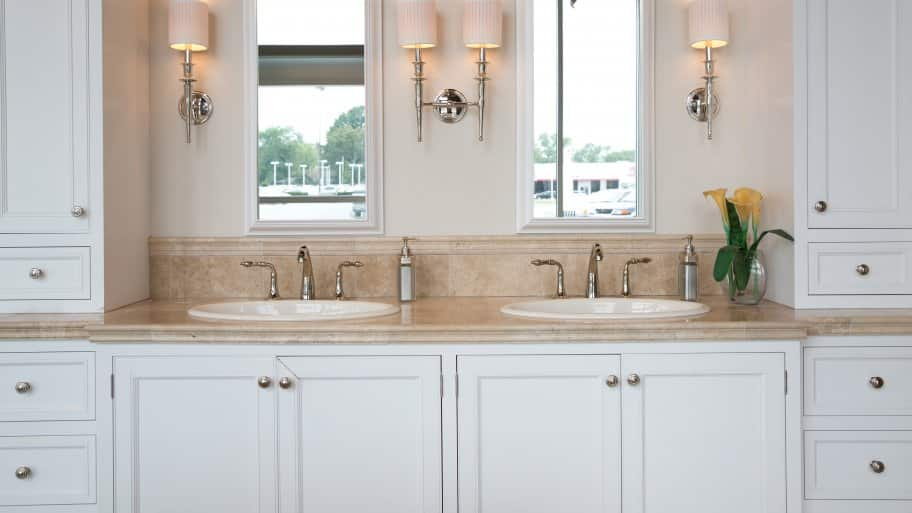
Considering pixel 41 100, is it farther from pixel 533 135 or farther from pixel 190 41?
pixel 533 135

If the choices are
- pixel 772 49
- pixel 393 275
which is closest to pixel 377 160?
pixel 393 275

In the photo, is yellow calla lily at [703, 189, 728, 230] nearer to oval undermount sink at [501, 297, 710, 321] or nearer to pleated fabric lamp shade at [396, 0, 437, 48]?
oval undermount sink at [501, 297, 710, 321]

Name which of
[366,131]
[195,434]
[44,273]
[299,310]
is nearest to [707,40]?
[366,131]

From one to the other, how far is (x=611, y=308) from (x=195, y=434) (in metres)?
1.25

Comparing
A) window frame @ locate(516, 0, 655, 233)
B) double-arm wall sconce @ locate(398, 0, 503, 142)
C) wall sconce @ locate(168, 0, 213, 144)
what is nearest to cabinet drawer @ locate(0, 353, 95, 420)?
wall sconce @ locate(168, 0, 213, 144)

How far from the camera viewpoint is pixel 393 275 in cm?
267

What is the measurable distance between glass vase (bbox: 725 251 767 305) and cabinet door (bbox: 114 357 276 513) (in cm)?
135

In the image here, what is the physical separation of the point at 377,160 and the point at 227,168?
1.58 ft

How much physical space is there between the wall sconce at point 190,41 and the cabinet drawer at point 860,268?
6.20 feet

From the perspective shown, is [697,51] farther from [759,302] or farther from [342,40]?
[342,40]

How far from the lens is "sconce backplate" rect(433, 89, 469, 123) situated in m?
2.62

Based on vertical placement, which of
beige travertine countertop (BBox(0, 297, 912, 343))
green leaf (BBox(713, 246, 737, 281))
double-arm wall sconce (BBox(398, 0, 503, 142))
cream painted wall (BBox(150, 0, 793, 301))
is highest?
double-arm wall sconce (BBox(398, 0, 503, 142))

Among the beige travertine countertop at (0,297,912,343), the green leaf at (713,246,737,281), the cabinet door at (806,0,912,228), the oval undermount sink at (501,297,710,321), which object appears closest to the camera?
the beige travertine countertop at (0,297,912,343)

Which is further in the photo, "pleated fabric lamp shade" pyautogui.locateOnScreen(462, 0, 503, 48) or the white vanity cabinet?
"pleated fabric lamp shade" pyautogui.locateOnScreen(462, 0, 503, 48)
